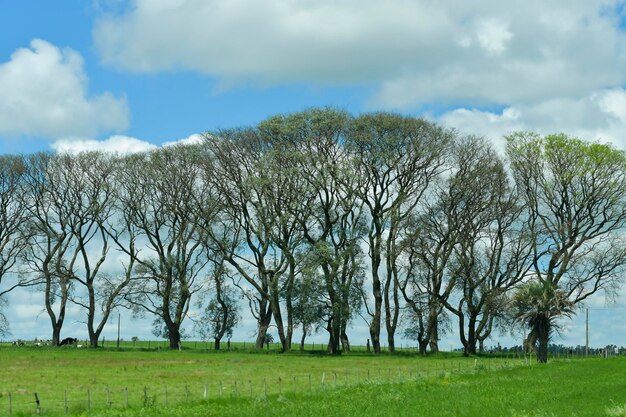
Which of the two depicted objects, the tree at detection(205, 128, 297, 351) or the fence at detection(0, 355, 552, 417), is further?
the tree at detection(205, 128, 297, 351)

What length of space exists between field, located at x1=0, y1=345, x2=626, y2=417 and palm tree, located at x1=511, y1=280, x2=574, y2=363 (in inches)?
268

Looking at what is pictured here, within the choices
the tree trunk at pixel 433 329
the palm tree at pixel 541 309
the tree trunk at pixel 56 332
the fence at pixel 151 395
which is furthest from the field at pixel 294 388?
the tree trunk at pixel 56 332

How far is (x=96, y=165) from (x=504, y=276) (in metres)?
41.1

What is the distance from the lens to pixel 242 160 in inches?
3302

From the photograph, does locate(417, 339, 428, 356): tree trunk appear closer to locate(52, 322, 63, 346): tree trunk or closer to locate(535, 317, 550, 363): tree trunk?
locate(535, 317, 550, 363): tree trunk

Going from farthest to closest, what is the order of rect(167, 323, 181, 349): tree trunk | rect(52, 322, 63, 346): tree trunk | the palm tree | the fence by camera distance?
rect(52, 322, 63, 346): tree trunk < rect(167, 323, 181, 349): tree trunk < the palm tree < the fence

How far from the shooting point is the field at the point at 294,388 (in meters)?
35.0

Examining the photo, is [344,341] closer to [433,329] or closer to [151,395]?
[433,329]

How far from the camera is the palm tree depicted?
233 feet

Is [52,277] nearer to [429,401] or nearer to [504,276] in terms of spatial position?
[504,276]

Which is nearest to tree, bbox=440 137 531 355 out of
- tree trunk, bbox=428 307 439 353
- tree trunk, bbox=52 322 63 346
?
tree trunk, bbox=428 307 439 353

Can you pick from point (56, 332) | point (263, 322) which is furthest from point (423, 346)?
point (56, 332)

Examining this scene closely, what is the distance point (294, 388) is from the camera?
46469 mm

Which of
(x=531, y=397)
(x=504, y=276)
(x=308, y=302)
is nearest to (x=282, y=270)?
(x=308, y=302)
